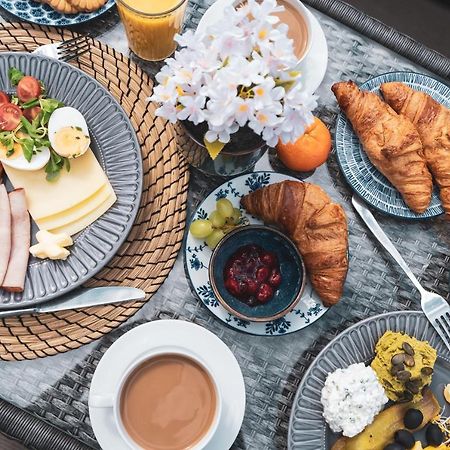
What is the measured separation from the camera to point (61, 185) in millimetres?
1338

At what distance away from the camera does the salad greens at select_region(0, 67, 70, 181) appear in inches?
50.9

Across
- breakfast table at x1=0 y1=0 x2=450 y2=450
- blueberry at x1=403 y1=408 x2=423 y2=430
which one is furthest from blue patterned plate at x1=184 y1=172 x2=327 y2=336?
blueberry at x1=403 y1=408 x2=423 y2=430

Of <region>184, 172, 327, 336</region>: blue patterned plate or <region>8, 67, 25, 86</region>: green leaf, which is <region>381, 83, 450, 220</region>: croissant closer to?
<region>184, 172, 327, 336</region>: blue patterned plate

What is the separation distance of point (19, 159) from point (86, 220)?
17 centimetres

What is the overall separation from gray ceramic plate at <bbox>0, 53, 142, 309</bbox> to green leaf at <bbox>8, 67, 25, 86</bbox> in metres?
0.02

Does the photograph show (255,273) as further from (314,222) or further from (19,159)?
(19,159)

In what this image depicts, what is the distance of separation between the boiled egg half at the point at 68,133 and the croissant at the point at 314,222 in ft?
1.12

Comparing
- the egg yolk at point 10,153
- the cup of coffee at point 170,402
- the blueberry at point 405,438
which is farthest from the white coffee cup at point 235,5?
the blueberry at point 405,438

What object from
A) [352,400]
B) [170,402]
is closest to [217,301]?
[170,402]

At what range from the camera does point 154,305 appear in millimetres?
1378

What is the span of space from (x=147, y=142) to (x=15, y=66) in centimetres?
30

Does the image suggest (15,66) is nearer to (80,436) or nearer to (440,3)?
(80,436)

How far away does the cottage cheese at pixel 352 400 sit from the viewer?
1246 millimetres

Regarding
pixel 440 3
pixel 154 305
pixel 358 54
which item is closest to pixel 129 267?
pixel 154 305
